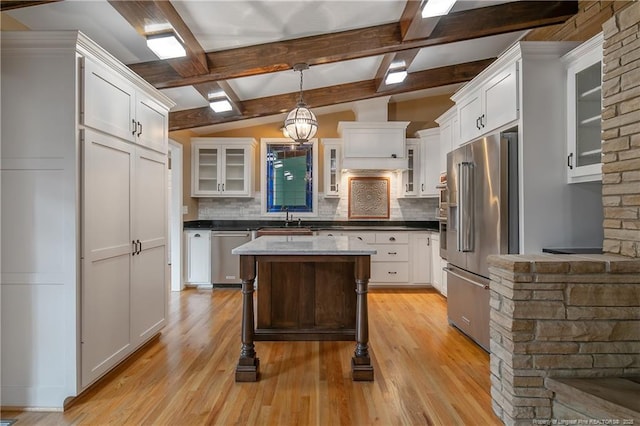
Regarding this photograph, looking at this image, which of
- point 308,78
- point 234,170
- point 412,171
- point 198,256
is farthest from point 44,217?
Result: point 412,171

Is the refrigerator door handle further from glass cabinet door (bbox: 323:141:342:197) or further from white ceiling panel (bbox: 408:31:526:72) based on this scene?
glass cabinet door (bbox: 323:141:342:197)

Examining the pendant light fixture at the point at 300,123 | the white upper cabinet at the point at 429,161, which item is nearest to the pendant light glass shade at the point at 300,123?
the pendant light fixture at the point at 300,123

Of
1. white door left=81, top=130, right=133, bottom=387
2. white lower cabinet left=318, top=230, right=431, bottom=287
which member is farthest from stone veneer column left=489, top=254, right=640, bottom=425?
white lower cabinet left=318, top=230, right=431, bottom=287

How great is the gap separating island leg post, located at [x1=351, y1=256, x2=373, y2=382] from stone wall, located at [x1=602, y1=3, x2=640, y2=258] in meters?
1.49

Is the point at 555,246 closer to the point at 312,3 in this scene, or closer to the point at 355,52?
the point at 355,52

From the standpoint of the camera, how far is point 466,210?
321 cm

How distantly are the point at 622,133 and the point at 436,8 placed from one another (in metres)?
1.54

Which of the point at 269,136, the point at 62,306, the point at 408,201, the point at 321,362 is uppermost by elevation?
the point at 269,136

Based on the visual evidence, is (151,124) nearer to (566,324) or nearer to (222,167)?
(222,167)

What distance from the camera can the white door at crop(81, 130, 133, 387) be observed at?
223cm

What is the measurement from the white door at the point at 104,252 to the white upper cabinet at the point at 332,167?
133 inches

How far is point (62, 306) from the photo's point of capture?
2.16 m

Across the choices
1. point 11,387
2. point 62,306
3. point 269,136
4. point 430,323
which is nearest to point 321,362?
point 430,323

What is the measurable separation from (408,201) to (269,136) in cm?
256
